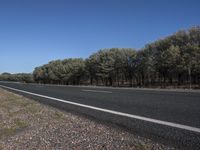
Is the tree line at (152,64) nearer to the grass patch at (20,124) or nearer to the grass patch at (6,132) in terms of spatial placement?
the grass patch at (20,124)

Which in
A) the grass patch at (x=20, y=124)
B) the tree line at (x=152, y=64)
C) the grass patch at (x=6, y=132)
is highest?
the tree line at (x=152, y=64)

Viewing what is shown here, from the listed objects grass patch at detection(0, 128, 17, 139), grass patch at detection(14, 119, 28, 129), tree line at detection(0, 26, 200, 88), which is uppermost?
tree line at detection(0, 26, 200, 88)

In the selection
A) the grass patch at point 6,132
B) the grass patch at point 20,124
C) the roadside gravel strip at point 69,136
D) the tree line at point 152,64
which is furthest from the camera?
the tree line at point 152,64

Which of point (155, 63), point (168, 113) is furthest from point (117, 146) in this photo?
point (155, 63)

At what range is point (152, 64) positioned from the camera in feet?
180

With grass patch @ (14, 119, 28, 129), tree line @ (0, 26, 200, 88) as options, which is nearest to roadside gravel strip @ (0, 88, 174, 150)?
grass patch @ (14, 119, 28, 129)

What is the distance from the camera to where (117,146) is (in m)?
4.84

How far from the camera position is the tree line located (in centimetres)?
4558

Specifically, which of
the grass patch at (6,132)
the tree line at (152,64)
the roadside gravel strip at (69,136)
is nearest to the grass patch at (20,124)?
the roadside gravel strip at (69,136)

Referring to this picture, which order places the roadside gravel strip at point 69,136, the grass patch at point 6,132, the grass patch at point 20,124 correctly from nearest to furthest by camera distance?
the roadside gravel strip at point 69,136, the grass patch at point 6,132, the grass patch at point 20,124

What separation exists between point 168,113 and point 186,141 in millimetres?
3138

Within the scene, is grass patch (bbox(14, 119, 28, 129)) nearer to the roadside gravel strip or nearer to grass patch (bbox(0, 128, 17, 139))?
the roadside gravel strip

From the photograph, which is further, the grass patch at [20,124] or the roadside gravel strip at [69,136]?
the grass patch at [20,124]

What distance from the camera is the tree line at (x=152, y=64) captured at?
4558 cm
